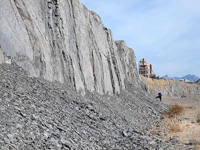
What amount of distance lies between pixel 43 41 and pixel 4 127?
10020 mm

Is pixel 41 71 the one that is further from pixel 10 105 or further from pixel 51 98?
pixel 10 105

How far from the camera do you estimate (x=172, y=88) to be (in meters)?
67.4

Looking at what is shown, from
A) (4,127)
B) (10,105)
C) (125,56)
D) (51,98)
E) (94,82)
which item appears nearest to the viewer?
(4,127)

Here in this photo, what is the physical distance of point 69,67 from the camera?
17141 mm

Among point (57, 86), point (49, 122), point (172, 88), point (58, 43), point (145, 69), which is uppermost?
point (145, 69)

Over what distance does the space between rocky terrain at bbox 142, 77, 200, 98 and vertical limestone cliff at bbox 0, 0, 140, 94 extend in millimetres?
41558

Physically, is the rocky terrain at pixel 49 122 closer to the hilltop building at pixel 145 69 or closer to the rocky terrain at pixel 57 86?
the rocky terrain at pixel 57 86

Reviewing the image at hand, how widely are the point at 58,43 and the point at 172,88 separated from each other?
5860cm

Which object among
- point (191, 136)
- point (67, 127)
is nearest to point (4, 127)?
point (67, 127)

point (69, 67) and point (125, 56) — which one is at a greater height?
point (125, 56)

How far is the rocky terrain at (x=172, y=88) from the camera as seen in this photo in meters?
64.6

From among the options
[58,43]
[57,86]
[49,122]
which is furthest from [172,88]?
[49,122]

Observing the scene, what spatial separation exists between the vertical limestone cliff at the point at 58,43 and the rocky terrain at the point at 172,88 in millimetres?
41558

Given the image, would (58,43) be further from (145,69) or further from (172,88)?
(145,69)
